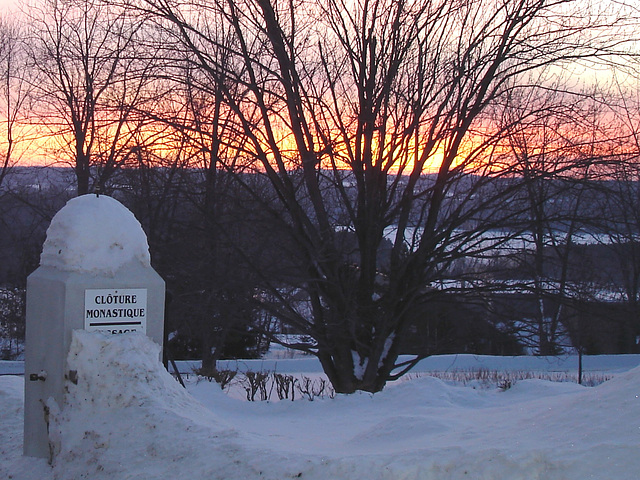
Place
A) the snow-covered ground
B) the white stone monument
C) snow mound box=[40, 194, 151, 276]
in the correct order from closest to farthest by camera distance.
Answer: the snow-covered ground < the white stone monument < snow mound box=[40, 194, 151, 276]

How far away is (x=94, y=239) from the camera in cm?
527

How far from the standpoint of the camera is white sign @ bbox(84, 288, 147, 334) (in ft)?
16.7

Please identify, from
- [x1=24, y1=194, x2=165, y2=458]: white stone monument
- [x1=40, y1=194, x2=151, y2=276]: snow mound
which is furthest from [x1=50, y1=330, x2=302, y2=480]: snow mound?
[x1=40, y1=194, x2=151, y2=276]: snow mound

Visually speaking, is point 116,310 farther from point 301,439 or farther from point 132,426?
point 301,439

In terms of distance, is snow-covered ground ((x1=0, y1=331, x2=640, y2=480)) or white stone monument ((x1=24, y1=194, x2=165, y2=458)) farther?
white stone monument ((x1=24, y1=194, x2=165, y2=458))

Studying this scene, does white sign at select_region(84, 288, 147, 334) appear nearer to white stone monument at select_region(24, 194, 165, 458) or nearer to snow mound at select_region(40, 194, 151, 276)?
white stone monument at select_region(24, 194, 165, 458)

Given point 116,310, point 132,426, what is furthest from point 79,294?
point 132,426

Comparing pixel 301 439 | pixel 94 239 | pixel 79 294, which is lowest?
pixel 301 439

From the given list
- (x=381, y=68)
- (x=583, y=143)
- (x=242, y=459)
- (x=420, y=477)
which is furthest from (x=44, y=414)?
(x=583, y=143)

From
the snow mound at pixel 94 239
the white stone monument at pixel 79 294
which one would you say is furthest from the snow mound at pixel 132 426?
the snow mound at pixel 94 239

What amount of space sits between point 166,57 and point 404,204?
11.9ft

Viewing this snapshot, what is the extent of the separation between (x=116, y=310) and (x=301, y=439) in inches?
66.8

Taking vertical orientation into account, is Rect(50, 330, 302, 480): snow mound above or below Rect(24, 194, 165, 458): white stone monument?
below

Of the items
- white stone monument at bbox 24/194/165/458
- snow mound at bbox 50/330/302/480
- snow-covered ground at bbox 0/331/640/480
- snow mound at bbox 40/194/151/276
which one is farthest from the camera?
snow mound at bbox 40/194/151/276
